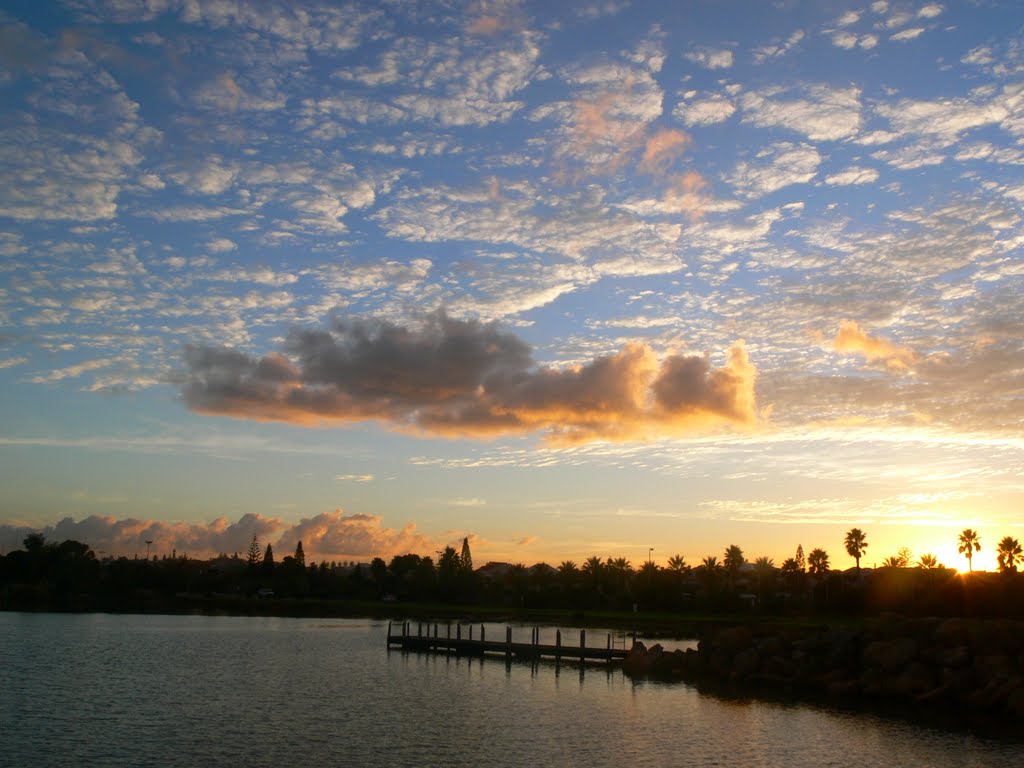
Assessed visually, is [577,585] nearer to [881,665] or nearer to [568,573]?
[568,573]

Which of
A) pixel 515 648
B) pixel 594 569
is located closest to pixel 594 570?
pixel 594 569

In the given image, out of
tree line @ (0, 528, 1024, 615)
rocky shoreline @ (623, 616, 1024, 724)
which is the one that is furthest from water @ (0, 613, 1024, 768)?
tree line @ (0, 528, 1024, 615)

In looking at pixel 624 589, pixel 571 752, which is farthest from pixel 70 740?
pixel 624 589

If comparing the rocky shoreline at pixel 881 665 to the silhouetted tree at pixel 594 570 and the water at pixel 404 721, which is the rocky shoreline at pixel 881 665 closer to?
the water at pixel 404 721

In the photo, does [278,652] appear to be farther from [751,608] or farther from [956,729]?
[751,608]

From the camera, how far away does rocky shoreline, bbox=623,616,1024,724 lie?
1778 inches

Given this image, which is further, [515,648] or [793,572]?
[793,572]

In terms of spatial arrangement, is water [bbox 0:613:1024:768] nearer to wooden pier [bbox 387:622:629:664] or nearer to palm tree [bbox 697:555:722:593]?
wooden pier [bbox 387:622:629:664]

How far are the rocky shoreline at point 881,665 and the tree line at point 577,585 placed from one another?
3255cm

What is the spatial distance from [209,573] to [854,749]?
571ft

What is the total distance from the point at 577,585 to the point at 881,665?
90567 millimetres

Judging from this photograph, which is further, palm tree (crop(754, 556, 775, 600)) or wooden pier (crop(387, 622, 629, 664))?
palm tree (crop(754, 556, 775, 600))

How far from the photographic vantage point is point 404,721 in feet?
130

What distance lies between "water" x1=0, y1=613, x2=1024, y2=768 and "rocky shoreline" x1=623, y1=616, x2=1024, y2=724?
4510mm
